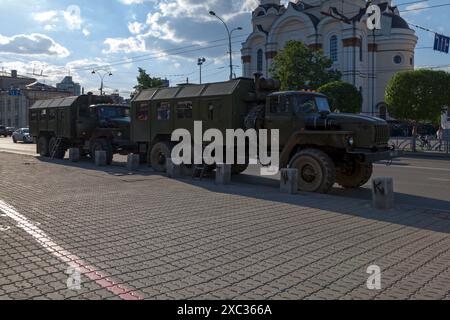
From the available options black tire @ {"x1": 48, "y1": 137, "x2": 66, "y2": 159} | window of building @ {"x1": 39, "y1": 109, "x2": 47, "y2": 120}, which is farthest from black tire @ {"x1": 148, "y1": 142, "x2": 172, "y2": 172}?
window of building @ {"x1": 39, "y1": 109, "x2": 47, "y2": 120}

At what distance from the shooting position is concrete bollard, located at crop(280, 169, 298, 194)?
1072cm

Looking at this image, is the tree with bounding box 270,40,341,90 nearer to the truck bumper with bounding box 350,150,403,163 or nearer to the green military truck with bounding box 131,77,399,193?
the green military truck with bounding box 131,77,399,193

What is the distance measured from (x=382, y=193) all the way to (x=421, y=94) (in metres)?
22.3

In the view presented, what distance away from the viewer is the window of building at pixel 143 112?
54.0ft

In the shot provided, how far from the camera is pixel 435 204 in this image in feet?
32.8

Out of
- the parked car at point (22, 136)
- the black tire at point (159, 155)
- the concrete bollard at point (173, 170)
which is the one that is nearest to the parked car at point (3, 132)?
the parked car at point (22, 136)

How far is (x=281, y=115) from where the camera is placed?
12109 millimetres

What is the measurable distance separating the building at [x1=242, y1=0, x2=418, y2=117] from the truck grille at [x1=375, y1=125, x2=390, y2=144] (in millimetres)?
47283

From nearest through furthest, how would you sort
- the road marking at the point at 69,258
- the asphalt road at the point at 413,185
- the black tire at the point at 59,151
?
the road marking at the point at 69,258 → the asphalt road at the point at 413,185 → the black tire at the point at 59,151

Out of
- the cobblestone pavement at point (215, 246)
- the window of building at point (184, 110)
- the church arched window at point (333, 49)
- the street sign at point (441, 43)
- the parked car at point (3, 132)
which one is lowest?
the cobblestone pavement at point (215, 246)

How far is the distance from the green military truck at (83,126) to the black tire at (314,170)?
9169 mm

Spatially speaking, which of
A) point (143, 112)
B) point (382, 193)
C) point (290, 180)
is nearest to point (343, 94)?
point (143, 112)

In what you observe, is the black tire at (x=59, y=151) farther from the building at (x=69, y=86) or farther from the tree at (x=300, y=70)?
the building at (x=69, y=86)
